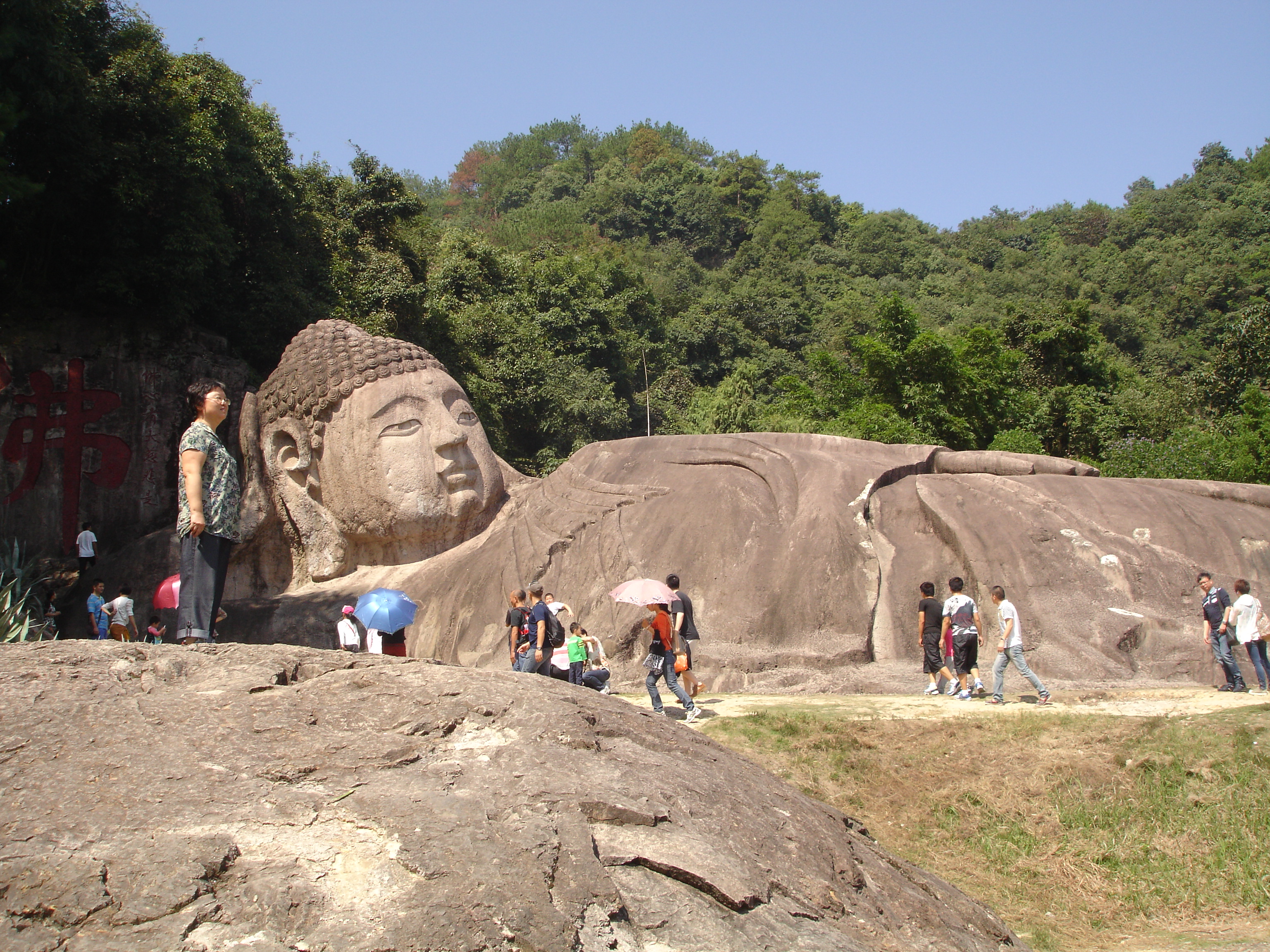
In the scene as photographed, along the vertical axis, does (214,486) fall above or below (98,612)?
above

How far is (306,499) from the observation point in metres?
10.7

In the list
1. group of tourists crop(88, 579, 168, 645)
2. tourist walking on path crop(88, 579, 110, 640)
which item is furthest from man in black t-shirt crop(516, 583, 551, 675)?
tourist walking on path crop(88, 579, 110, 640)

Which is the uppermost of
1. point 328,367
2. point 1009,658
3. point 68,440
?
point 328,367

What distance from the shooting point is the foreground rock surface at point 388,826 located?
2.67 metres

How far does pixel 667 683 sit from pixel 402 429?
418 centimetres

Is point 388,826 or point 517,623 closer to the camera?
point 388,826

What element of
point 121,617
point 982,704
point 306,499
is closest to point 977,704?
point 982,704

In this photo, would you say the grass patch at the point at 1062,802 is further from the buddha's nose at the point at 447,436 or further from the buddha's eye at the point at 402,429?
the buddha's eye at the point at 402,429

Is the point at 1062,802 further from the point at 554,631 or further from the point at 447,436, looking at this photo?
the point at 447,436

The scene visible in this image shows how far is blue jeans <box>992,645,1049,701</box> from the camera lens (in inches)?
309

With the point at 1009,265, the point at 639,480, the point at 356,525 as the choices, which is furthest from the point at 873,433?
the point at 1009,265

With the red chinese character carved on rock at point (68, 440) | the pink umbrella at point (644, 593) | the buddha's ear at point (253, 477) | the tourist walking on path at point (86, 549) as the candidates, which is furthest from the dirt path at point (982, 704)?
the red chinese character carved on rock at point (68, 440)

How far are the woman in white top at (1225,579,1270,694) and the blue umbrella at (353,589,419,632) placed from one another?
6.07m

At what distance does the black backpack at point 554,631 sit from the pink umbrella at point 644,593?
49 centimetres
